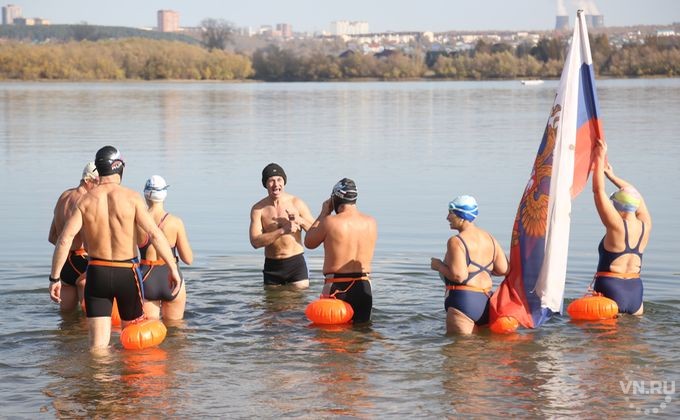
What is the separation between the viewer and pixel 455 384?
9.48 metres

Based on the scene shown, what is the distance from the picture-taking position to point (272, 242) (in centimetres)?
1277

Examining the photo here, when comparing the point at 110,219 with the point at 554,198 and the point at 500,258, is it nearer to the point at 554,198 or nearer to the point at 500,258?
the point at 500,258

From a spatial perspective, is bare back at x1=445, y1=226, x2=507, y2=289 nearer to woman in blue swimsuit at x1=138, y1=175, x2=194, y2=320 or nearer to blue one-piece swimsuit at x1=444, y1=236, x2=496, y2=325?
blue one-piece swimsuit at x1=444, y1=236, x2=496, y2=325

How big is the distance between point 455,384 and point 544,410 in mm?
976

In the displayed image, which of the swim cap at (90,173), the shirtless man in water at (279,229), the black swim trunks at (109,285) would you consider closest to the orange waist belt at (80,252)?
the swim cap at (90,173)

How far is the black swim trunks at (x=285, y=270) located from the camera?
13336 mm

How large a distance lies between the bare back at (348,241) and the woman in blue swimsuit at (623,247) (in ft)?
7.38

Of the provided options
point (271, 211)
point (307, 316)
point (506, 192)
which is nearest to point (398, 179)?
point (506, 192)

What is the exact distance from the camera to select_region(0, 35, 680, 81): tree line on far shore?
373ft

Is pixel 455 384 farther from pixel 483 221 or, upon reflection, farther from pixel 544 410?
pixel 483 221

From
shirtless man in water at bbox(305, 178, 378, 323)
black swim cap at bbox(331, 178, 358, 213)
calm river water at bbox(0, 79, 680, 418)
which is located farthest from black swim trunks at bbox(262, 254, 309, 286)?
black swim cap at bbox(331, 178, 358, 213)

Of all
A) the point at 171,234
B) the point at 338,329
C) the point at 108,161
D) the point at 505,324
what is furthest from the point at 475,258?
the point at 108,161

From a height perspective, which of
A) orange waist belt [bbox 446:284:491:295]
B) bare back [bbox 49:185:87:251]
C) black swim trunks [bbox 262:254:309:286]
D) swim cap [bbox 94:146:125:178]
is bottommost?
black swim trunks [bbox 262:254:309:286]

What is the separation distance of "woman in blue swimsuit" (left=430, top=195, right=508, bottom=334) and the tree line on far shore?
106 m
